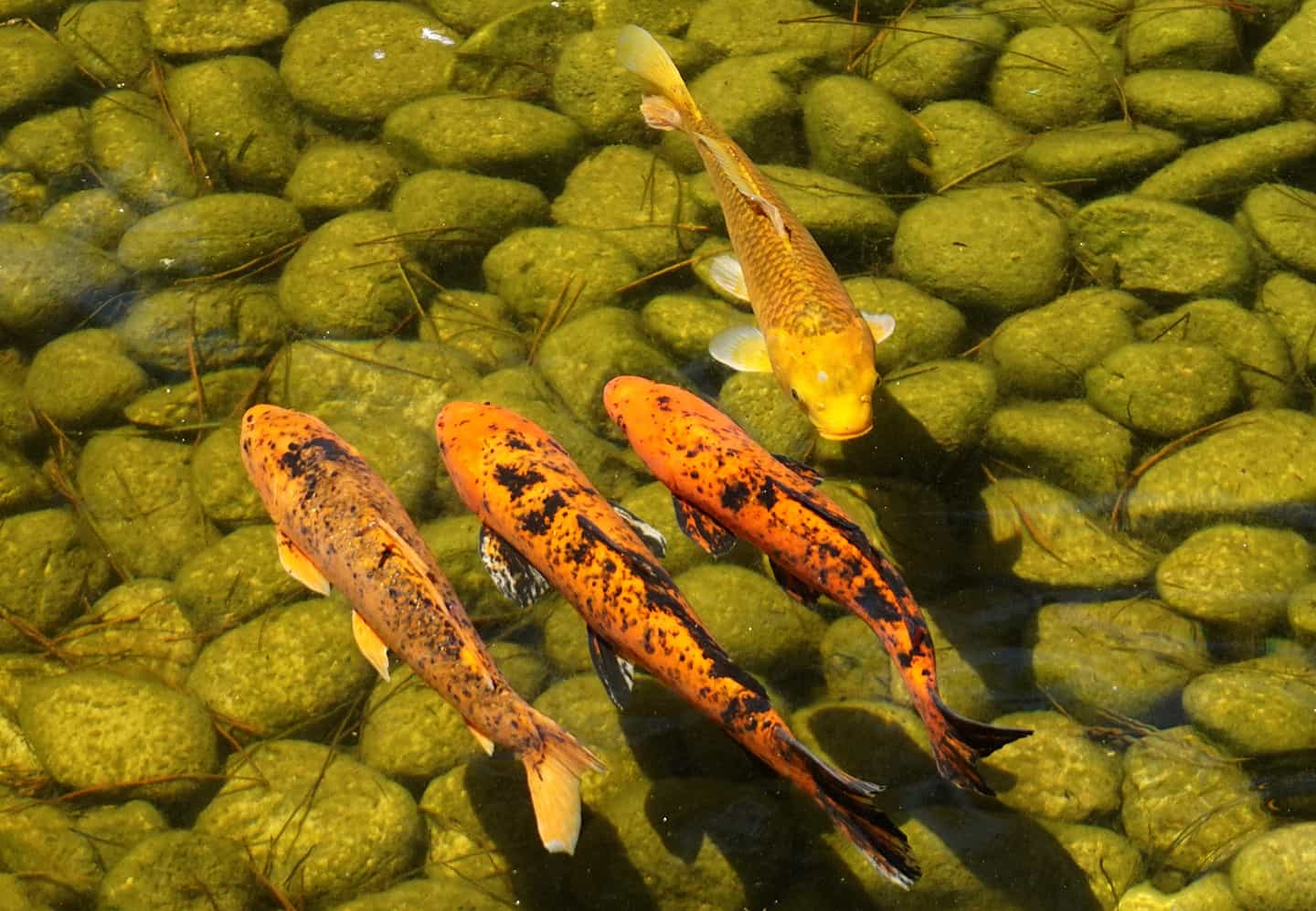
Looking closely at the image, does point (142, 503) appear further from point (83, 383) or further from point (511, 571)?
point (511, 571)

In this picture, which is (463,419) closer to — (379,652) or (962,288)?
(379,652)

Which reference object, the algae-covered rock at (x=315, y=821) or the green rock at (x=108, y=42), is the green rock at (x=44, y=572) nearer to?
the algae-covered rock at (x=315, y=821)

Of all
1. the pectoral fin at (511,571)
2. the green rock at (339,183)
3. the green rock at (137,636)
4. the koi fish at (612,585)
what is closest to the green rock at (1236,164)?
the koi fish at (612,585)

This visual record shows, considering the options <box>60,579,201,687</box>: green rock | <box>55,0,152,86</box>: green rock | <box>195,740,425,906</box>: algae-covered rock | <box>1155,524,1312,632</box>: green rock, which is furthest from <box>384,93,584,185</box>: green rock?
<box>1155,524,1312,632</box>: green rock

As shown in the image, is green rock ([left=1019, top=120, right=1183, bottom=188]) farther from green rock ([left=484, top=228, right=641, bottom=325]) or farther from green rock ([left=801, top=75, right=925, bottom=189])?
green rock ([left=484, top=228, right=641, bottom=325])

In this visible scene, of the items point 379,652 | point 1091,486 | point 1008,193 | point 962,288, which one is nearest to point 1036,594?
point 1091,486

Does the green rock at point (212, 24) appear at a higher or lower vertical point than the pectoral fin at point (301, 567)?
higher
